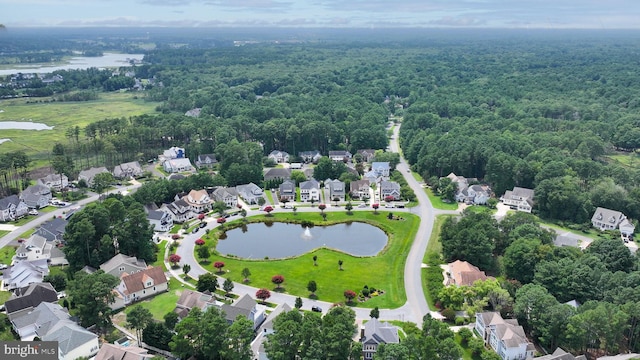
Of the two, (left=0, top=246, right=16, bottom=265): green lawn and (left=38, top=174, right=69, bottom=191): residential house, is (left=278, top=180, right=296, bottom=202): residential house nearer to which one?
(left=38, top=174, right=69, bottom=191): residential house

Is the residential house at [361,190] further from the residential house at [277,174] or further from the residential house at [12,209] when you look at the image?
the residential house at [12,209]

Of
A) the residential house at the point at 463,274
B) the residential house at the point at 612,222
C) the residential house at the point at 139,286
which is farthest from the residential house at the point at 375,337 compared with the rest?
the residential house at the point at 612,222

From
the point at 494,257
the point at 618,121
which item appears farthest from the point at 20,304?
the point at 618,121

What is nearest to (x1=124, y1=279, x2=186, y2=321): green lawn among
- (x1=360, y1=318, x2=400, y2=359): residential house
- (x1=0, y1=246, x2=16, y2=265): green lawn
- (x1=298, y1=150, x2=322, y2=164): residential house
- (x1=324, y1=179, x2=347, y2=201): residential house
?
(x1=360, y1=318, x2=400, y2=359): residential house

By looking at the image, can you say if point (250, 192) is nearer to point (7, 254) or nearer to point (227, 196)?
point (227, 196)

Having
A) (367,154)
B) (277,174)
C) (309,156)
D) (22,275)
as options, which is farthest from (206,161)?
(22,275)

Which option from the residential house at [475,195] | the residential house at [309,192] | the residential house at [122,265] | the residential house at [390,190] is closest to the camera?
the residential house at [122,265]
